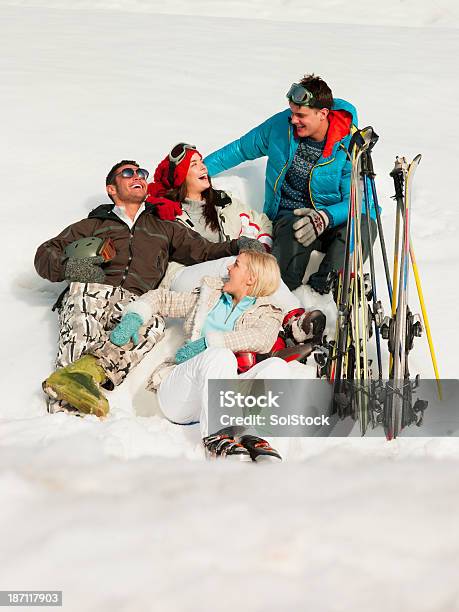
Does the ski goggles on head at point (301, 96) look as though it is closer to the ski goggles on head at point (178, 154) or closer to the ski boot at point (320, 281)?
the ski goggles on head at point (178, 154)

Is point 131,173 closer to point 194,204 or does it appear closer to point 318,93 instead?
point 194,204

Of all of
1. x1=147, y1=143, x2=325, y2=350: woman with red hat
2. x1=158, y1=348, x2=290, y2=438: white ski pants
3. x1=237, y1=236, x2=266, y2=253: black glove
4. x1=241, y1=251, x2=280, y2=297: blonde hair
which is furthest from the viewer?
x1=147, y1=143, x2=325, y2=350: woman with red hat

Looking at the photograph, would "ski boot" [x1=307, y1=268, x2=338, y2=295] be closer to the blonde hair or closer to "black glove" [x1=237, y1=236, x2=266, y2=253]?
"black glove" [x1=237, y1=236, x2=266, y2=253]

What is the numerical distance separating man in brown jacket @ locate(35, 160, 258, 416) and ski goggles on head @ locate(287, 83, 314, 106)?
823 millimetres

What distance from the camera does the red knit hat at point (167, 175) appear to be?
4.92m

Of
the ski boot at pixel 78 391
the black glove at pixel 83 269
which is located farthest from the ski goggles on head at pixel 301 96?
the ski boot at pixel 78 391

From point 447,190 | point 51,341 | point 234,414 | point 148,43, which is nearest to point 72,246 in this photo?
point 51,341

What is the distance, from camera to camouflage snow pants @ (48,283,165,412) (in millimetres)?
4121

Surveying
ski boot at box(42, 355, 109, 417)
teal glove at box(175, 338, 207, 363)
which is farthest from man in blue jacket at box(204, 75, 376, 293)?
ski boot at box(42, 355, 109, 417)

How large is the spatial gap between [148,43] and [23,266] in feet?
17.1

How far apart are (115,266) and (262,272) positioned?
833 mm

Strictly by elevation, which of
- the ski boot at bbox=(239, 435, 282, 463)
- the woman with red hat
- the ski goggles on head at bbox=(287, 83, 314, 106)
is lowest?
the ski boot at bbox=(239, 435, 282, 463)

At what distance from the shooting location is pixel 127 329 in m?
4.09

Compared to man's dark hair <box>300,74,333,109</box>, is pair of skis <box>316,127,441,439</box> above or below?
below
